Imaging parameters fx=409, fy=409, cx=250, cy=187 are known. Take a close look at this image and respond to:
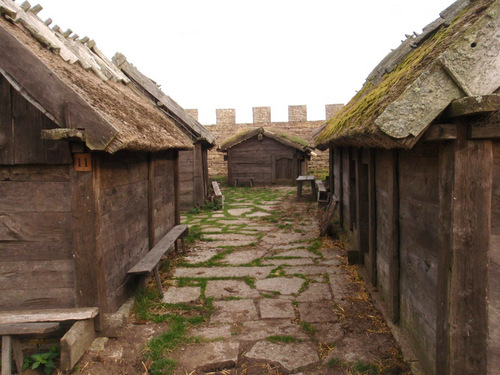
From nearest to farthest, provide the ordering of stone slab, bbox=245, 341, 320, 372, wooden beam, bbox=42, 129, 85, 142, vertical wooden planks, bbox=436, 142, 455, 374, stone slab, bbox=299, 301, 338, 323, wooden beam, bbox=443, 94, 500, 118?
wooden beam, bbox=443, 94, 500, 118, vertical wooden planks, bbox=436, 142, 455, 374, wooden beam, bbox=42, 129, 85, 142, stone slab, bbox=245, 341, 320, 372, stone slab, bbox=299, 301, 338, 323

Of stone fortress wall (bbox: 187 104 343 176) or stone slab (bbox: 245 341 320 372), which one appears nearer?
stone slab (bbox: 245 341 320 372)

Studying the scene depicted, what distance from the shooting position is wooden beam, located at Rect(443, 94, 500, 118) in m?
2.27

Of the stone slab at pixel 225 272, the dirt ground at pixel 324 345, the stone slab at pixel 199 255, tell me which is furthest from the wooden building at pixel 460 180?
the stone slab at pixel 199 255

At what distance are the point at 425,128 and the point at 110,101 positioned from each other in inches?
137

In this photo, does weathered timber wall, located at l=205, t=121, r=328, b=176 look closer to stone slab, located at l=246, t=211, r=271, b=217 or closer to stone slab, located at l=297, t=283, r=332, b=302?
stone slab, located at l=246, t=211, r=271, b=217

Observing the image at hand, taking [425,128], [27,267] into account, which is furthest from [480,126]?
[27,267]

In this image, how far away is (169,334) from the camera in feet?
14.0

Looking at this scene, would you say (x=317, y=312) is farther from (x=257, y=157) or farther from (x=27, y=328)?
(x=257, y=157)

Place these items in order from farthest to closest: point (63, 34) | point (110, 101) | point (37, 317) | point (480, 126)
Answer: point (63, 34), point (110, 101), point (37, 317), point (480, 126)

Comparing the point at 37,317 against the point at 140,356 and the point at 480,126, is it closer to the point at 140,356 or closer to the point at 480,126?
the point at 140,356

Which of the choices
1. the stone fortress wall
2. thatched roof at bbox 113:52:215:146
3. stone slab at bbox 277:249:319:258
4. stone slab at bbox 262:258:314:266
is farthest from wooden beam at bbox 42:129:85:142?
the stone fortress wall

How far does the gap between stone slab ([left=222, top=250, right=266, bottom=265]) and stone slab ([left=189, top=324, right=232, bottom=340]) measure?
96.6 inches

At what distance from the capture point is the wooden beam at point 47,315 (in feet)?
12.3

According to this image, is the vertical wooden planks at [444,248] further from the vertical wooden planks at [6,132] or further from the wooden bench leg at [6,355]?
the vertical wooden planks at [6,132]
